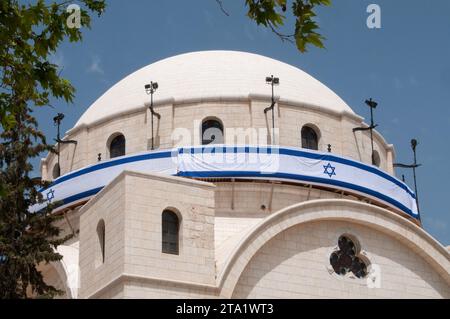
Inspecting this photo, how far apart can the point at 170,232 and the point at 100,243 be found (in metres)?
2.16

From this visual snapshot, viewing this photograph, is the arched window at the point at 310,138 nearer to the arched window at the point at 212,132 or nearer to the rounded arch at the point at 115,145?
the arched window at the point at 212,132

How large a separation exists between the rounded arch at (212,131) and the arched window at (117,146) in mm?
2797

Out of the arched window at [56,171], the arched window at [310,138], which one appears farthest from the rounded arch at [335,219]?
the arched window at [56,171]

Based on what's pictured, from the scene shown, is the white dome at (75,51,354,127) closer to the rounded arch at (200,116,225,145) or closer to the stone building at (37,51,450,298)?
the stone building at (37,51,450,298)

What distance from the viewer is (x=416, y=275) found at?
87.8 ft

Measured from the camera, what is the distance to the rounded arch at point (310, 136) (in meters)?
31.4

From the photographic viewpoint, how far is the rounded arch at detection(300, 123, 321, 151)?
103 feet

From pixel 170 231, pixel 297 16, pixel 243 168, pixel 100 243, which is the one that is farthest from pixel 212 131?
pixel 297 16

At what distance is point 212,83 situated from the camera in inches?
1264

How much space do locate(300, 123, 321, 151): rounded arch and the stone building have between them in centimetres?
5
